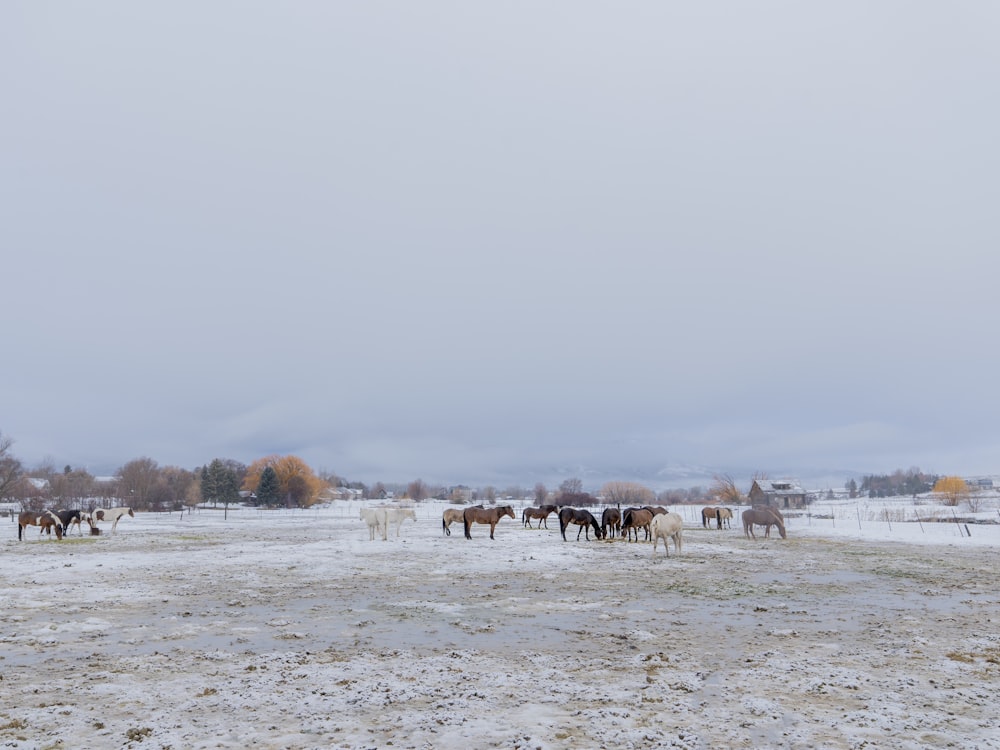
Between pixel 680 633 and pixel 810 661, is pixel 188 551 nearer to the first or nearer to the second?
pixel 680 633

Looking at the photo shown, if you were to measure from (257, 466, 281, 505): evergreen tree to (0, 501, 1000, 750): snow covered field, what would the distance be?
103232mm

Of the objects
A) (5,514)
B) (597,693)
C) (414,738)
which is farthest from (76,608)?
(5,514)

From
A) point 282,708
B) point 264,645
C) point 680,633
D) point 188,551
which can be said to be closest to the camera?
point 282,708

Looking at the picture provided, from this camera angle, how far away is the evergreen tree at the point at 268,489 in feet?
387

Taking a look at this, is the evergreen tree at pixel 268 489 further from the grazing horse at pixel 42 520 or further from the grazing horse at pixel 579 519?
the grazing horse at pixel 579 519

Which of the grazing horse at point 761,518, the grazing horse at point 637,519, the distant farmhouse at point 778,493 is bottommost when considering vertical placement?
the distant farmhouse at point 778,493

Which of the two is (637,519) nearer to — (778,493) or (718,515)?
(718,515)

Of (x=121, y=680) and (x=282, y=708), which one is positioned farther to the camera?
(x=121, y=680)

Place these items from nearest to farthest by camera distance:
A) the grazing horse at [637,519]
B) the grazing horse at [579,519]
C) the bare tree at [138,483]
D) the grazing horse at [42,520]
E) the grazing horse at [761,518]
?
the grazing horse at [637,519] < the grazing horse at [42,520] < the grazing horse at [579,519] < the grazing horse at [761,518] < the bare tree at [138,483]

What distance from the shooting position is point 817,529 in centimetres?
4666

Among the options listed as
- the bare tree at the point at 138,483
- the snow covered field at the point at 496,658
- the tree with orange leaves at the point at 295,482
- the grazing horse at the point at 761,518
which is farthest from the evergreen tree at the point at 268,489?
the snow covered field at the point at 496,658

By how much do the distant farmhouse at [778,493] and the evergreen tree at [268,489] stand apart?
281 feet

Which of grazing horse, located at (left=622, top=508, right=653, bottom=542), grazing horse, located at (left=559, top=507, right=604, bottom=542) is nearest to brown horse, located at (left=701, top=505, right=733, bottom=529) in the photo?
grazing horse, located at (left=559, top=507, right=604, bottom=542)

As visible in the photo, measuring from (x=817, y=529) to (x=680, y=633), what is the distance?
41.9 meters
